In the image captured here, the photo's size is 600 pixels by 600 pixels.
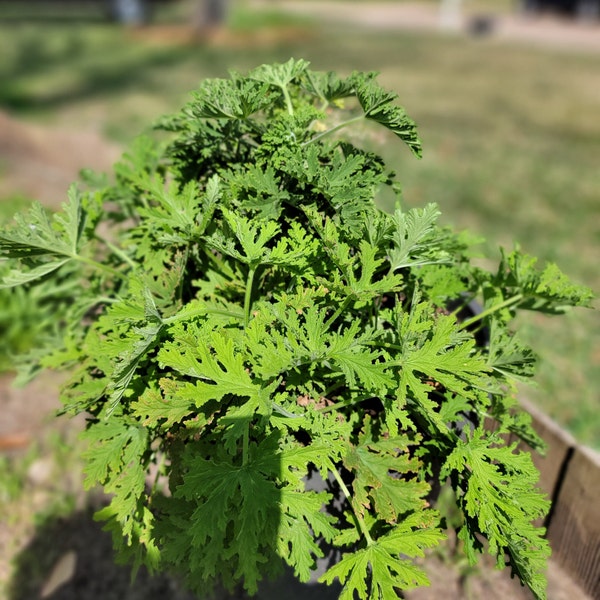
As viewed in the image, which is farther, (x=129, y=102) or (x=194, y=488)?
(x=129, y=102)

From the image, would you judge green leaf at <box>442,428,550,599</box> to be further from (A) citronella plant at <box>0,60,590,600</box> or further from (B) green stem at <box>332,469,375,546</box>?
(B) green stem at <box>332,469,375,546</box>

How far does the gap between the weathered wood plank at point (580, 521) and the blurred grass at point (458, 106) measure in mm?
483

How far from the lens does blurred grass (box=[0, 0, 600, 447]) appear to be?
135 inches

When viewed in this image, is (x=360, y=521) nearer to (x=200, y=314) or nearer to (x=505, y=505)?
(x=505, y=505)

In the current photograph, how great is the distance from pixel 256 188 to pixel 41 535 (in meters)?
1.73

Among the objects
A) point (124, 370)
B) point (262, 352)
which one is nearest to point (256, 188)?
point (262, 352)

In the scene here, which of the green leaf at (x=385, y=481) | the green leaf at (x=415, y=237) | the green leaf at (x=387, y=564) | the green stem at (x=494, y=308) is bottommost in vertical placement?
the green leaf at (x=387, y=564)

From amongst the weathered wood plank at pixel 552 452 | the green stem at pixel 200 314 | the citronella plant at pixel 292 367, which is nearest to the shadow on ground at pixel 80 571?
the citronella plant at pixel 292 367

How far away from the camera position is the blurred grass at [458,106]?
3.42 metres

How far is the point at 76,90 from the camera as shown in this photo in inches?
362

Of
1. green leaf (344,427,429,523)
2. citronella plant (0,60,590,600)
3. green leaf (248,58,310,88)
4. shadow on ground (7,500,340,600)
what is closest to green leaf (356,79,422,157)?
citronella plant (0,60,590,600)

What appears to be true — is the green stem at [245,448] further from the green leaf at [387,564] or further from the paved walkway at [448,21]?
the paved walkway at [448,21]

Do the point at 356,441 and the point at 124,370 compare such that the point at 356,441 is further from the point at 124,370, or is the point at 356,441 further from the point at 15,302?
the point at 15,302

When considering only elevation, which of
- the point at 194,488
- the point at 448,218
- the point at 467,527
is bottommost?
the point at 448,218
